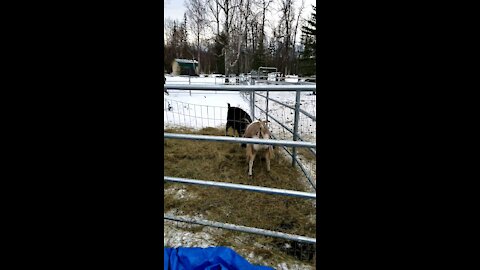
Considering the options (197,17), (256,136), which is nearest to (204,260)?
(256,136)

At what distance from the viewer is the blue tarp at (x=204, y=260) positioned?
2059mm

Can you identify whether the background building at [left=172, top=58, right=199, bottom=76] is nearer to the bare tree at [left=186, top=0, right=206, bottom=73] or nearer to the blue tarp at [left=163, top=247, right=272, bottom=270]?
the bare tree at [left=186, top=0, right=206, bottom=73]

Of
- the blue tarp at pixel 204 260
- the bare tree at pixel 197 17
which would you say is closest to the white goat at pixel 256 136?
the blue tarp at pixel 204 260

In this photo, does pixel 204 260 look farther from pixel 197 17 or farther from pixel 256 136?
pixel 197 17

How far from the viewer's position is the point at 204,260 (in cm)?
213

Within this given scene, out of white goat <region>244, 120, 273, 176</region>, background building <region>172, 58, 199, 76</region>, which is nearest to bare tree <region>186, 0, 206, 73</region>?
background building <region>172, 58, 199, 76</region>

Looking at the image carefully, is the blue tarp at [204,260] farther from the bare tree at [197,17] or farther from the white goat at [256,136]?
the bare tree at [197,17]

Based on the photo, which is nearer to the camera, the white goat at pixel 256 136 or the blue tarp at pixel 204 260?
the blue tarp at pixel 204 260
